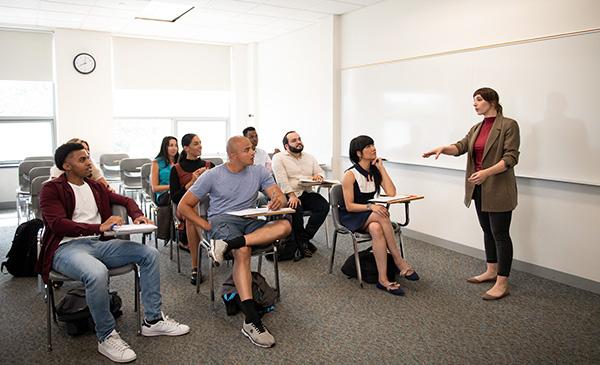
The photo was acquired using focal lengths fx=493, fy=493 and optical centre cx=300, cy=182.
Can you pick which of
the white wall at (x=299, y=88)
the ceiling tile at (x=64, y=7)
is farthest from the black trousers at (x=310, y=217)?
the ceiling tile at (x=64, y=7)

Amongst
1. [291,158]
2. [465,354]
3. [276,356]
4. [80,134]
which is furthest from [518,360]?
[80,134]

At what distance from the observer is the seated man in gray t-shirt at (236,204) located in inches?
128

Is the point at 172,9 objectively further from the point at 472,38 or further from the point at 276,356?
the point at 276,356

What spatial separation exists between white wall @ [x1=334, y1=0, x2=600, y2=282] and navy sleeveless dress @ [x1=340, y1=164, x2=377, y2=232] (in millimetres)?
1314

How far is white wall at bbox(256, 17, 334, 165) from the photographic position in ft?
22.7

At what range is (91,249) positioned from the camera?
3002mm

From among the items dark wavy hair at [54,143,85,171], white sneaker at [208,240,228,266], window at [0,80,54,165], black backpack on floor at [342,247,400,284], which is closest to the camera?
dark wavy hair at [54,143,85,171]

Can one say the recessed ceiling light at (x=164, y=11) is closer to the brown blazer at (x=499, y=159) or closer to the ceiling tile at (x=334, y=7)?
the ceiling tile at (x=334, y=7)

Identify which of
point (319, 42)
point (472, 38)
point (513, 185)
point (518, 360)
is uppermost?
point (319, 42)

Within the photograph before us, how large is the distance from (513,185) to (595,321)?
107cm

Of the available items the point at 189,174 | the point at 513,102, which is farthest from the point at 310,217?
the point at 513,102

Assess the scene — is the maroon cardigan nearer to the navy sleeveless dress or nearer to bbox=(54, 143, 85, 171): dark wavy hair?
bbox=(54, 143, 85, 171): dark wavy hair

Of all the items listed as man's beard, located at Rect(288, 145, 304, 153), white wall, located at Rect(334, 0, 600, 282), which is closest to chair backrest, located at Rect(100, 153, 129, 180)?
man's beard, located at Rect(288, 145, 304, 153)

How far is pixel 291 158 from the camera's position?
5113 millimetres
